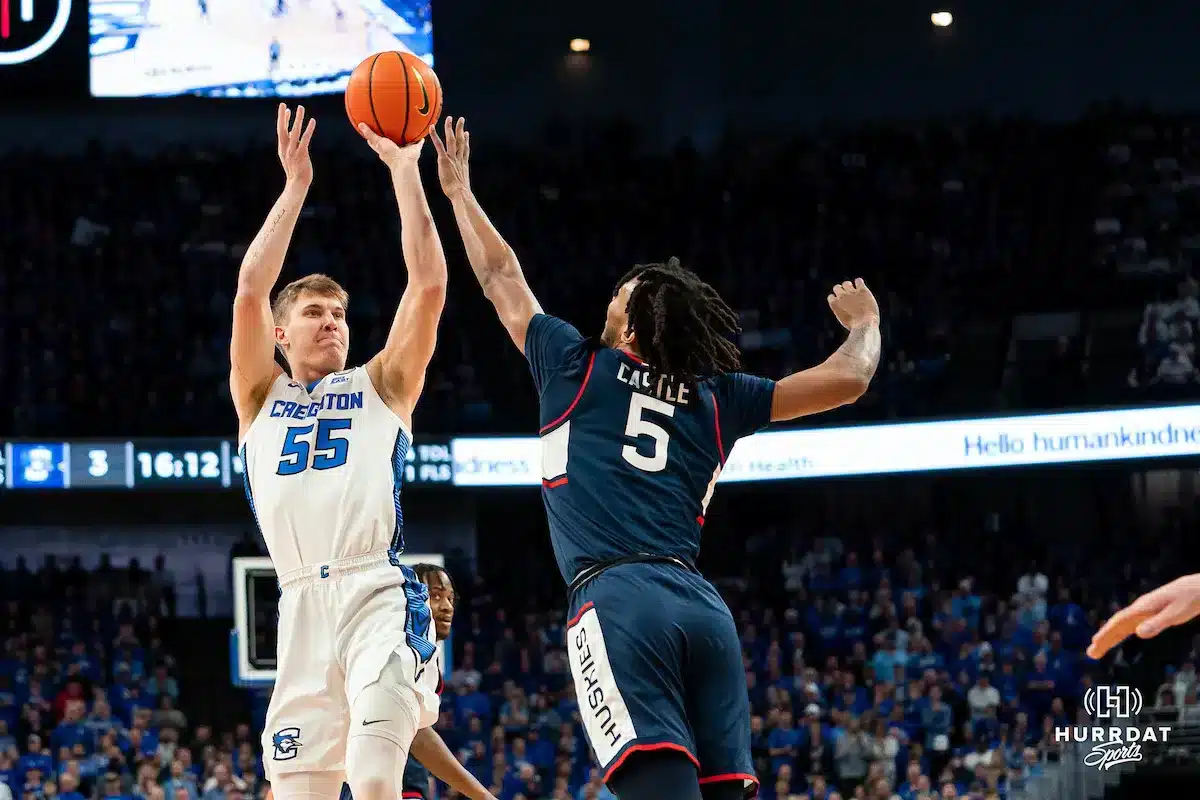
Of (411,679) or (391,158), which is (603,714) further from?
(391,158)

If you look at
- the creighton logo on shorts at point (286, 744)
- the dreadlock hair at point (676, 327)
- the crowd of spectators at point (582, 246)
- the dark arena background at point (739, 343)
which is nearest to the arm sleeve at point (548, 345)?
the dreadlock hair at point (676, 327)

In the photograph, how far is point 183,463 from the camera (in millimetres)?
19969

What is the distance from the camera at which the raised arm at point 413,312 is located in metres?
5.16

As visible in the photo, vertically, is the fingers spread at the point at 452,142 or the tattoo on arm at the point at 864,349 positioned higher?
the fingers spread at the point at 452,142

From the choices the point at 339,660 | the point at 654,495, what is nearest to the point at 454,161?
the point at 654,495

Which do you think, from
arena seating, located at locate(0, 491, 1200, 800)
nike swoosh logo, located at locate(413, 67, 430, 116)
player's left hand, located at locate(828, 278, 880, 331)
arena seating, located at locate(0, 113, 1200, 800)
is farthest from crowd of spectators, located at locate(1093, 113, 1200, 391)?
player's left hand, located at locate(828, 278, 880, 331)

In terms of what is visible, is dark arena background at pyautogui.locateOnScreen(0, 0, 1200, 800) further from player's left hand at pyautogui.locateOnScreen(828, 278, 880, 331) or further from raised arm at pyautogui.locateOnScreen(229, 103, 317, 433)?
player's left hand at pyautogui.locateOnScreen(828, 278, 880, 331)

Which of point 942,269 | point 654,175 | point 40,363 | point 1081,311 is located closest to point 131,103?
Result: point 40,363

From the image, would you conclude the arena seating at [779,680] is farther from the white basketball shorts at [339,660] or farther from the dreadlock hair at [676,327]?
the dreadlock hair at [676,327]

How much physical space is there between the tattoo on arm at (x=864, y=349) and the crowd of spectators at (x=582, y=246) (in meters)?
15.9

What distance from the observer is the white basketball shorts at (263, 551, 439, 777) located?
4773 millimetres

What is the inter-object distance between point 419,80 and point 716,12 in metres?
20.8

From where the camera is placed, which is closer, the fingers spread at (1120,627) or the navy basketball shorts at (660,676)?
the fingers spread at (1120,627)

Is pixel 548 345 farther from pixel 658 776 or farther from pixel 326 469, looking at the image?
pixel 658 776
